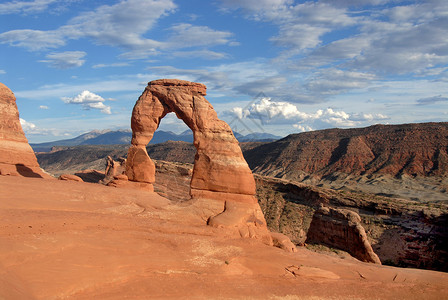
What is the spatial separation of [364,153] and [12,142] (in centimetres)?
8365

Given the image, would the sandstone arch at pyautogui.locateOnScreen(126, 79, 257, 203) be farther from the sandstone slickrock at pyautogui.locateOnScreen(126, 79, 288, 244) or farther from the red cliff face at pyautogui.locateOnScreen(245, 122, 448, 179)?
the red cliff face at pyautogui.locateOnScreen(245, 122, 448, 179)

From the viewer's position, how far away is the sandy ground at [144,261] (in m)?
8.98

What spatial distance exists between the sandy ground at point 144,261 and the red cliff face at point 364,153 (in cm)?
7410

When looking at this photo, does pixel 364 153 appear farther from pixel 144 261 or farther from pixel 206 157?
pixel 144 261

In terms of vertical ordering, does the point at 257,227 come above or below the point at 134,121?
below

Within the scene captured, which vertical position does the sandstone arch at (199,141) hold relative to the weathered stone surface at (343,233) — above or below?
above

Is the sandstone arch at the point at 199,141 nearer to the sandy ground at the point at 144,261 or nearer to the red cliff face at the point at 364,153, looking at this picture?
A: the sandy ground at the point at 144,261

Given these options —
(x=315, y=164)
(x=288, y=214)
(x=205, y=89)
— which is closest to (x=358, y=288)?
(x=205, y=89)

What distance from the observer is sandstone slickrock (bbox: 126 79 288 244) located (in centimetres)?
1789

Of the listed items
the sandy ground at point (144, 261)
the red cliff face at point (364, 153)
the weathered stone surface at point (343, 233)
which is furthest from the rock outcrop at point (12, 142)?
the red cliff face at point (364, 153)

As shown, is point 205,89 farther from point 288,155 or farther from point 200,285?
point 288,155

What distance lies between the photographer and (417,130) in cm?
8975

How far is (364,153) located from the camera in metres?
90.9

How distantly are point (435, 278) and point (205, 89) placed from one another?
15.3 meters
